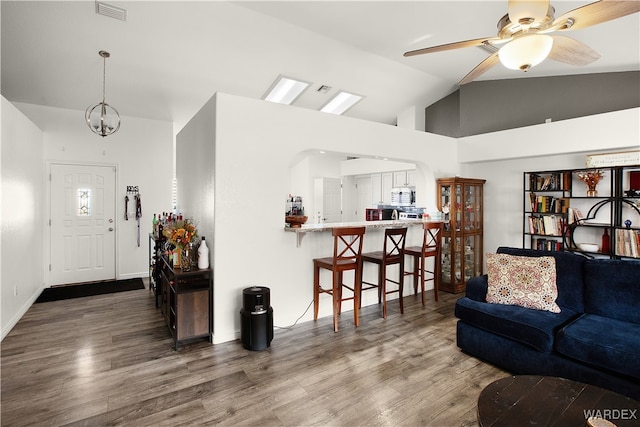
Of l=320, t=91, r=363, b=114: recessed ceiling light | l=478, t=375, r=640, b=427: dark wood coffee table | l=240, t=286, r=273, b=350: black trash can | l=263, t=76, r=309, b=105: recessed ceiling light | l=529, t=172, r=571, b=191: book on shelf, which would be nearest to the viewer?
l=478, t=375, r=640, b=427: dark wood coffee table

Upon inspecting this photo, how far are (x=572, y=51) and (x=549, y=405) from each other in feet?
7.57

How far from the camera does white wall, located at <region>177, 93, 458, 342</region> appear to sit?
3.26m

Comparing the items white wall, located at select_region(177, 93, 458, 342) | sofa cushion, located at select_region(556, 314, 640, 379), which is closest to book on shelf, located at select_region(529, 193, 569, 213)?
sofa cushion, located at select_region(556, 314, 640, 379)

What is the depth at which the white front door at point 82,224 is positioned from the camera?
5207 millimetres

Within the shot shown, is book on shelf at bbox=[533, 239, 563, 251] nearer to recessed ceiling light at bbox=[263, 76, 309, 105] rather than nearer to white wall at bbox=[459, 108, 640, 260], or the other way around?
white wall at bbox=[459, 108, 640, 260]

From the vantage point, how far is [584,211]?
438cm

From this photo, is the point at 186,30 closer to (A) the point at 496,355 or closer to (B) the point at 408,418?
(B) the point at 408,418

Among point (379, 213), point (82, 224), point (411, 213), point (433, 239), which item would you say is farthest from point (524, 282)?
point (82, 224)

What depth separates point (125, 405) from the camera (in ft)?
7.36

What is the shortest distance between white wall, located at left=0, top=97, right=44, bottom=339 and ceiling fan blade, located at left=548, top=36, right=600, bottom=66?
5087 mm

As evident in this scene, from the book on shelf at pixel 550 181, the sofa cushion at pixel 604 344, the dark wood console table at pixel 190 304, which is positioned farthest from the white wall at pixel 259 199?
the book on shelf at pixel 550 181

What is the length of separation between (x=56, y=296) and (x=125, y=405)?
3.51 m

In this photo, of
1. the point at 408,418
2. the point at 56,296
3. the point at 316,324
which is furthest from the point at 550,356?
the point at 56,296

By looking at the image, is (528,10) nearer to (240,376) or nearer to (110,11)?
(240,376)
